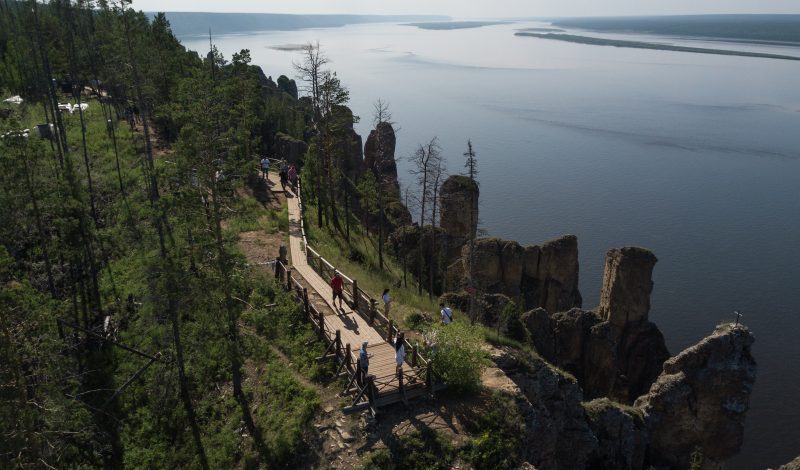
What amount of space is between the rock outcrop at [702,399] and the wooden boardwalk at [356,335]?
18.3m

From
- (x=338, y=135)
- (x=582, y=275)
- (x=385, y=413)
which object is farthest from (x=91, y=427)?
(x=582, y=275)

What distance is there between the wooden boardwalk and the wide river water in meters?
30.3

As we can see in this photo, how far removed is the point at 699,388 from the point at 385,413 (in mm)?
21859

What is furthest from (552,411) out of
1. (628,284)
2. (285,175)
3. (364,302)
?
(285,175)

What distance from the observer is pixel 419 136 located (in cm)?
11238

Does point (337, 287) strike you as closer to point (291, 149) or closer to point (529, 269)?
point (529, 269)

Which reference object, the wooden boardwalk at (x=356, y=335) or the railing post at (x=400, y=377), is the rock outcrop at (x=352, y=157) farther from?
the railing post at (x=400, y=377)

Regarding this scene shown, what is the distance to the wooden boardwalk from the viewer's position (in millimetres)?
21797

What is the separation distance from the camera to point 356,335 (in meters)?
25.2

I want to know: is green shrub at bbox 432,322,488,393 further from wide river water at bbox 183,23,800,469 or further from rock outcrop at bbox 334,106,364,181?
rock outcrop at bbox 334,106,364,181

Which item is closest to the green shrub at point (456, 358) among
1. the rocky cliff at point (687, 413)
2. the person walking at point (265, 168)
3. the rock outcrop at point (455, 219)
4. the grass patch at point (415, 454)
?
the grass patch at point (415, 454)

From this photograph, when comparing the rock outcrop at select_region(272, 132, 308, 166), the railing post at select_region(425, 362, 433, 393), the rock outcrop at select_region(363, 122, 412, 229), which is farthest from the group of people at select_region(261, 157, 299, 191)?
the railing post at select_region(425, 362, 433, 393)

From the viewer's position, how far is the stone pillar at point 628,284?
43688mm

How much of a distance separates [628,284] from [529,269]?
25.0ft
